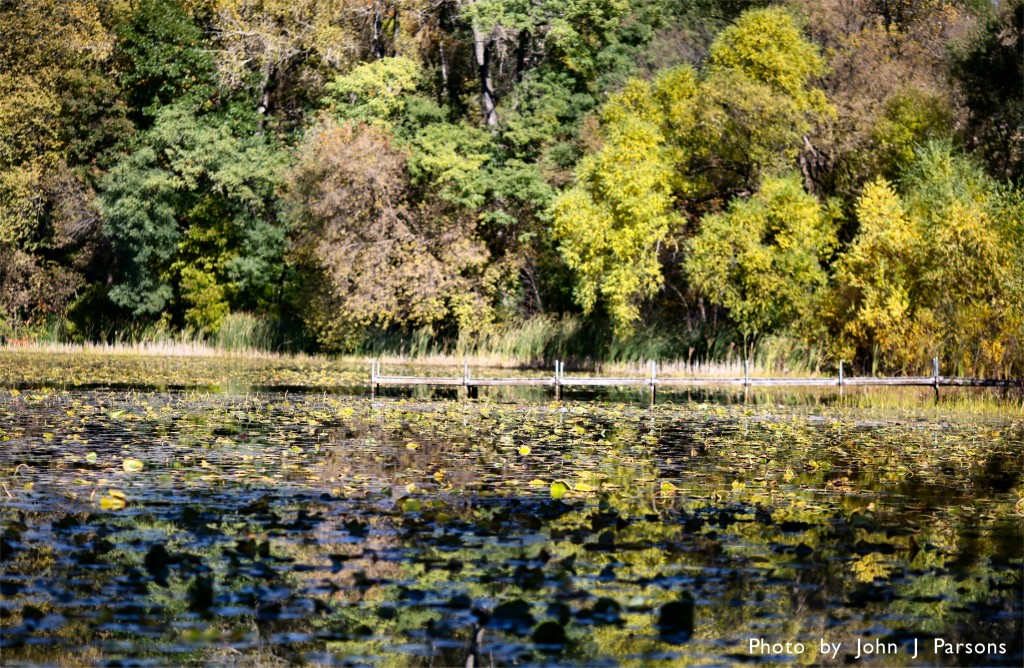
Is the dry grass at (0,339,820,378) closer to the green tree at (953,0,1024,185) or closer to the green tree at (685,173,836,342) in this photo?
the green tree at (685,173,836,342)

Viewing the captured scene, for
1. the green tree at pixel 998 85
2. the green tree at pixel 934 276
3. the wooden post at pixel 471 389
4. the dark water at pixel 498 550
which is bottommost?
the dark water at pixel 498 550

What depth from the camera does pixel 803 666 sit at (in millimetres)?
7199

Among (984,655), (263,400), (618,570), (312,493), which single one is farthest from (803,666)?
(263,400)

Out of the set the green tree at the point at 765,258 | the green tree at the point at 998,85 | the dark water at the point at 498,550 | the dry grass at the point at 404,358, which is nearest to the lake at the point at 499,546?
the dark water at the point at 498,550

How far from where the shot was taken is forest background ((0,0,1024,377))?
135 ft

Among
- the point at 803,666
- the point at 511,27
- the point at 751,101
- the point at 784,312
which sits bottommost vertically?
the point at 803,666

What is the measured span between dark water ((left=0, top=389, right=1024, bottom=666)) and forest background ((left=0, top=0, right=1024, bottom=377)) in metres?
20.8

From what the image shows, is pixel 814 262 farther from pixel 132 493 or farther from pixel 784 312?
pixel 132 493

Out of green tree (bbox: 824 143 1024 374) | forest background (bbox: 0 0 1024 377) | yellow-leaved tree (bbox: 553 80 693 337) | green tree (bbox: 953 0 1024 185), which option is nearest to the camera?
green tree (bbox: 824 143 1024 374)

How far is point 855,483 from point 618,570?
6107mm

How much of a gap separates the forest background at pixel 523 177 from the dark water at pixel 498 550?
2082 cm

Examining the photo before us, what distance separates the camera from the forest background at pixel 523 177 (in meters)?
41.3

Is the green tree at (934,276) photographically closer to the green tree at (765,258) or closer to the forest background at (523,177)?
the forest background at (523,177)

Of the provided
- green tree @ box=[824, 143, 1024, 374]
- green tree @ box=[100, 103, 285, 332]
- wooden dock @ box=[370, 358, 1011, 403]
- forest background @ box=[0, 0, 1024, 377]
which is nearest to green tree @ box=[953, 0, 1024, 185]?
forest background @ box=[0, 0, 1024, 377]
